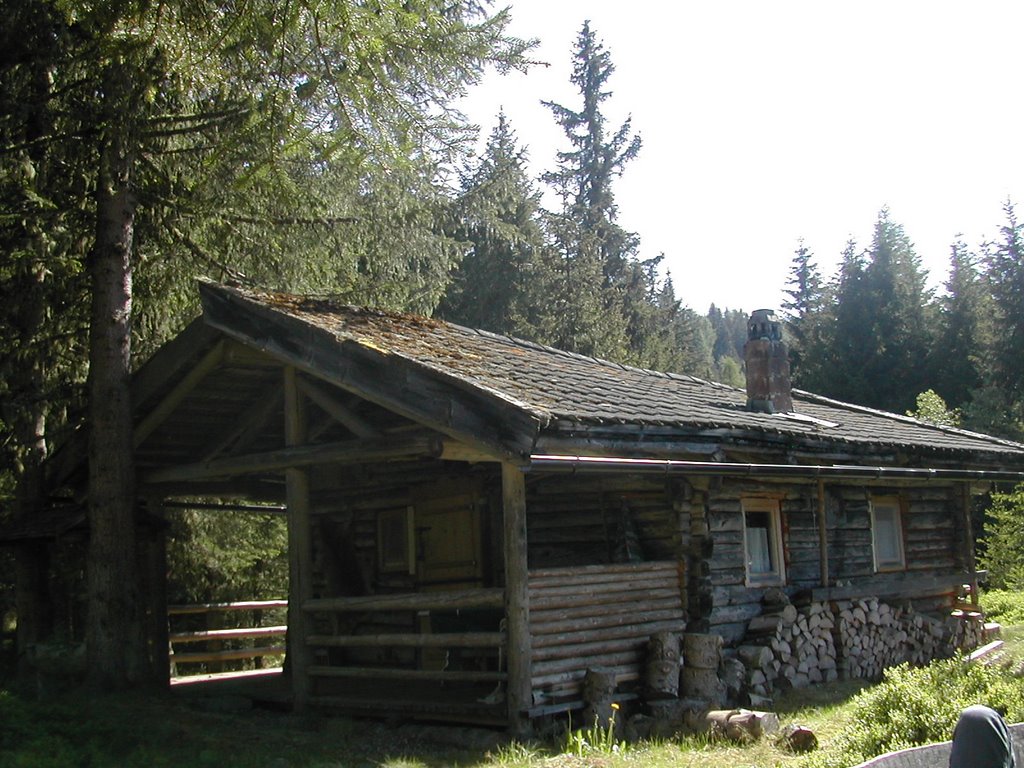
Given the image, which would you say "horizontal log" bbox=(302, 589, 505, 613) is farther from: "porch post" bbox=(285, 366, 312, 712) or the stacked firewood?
the stacked firewood

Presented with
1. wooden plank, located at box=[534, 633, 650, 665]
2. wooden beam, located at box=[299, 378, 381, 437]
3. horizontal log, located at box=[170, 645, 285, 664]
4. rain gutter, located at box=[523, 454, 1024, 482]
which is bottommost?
horizontal log, located at box=[170, 645, 285, 664]

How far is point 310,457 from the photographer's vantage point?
1177cm

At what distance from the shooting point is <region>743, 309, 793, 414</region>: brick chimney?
16203 millimetres

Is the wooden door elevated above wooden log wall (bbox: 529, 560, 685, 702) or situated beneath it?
elevated above

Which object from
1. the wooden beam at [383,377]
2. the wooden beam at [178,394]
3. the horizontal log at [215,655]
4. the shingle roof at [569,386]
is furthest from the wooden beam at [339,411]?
the horizontal log at [215,655]

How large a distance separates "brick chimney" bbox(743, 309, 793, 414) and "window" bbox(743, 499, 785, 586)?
6.94ft

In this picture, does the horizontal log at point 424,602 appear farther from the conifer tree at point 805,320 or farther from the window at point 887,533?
the conifer tree at point 805,320

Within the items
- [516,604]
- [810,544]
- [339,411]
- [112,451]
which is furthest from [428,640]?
[810,544]

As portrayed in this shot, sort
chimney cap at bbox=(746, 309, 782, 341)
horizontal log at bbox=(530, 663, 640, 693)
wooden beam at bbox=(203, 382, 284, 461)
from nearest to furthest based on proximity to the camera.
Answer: horizontal log at bbox=(530, 663, 640, 693), wooden beam at bbox=(203, 382, 284, 461), chimney cap at bbox=(746, 309, 782, 341)

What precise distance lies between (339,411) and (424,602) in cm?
230

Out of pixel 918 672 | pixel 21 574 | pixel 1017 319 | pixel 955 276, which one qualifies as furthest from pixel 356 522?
pixel 955 276

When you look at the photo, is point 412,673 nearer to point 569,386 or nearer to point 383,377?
point 383,377

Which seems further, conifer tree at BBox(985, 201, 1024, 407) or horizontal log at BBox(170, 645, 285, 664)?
conifer tree at BBox(985, 201, 1024, 407)

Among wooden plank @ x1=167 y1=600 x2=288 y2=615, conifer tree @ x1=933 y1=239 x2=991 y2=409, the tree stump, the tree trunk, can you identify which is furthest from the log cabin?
conifer tree @ x1=933 y1=239 x2=991 y2=409
